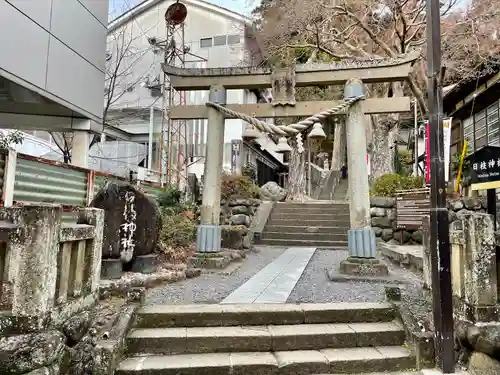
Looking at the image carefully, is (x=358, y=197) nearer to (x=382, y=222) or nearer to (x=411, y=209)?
(x=411, y=209)

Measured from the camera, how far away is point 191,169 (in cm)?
1934

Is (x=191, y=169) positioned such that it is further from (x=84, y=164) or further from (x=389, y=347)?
(x=389, y=347)

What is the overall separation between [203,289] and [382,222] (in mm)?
9127

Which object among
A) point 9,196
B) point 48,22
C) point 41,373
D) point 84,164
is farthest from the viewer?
point 84,164

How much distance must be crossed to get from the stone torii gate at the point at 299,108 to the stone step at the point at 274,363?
10.7ft

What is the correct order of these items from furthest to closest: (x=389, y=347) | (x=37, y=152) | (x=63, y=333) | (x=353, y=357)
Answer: (x=37, y=152) → (x=389, y=347) → (x=353, y=357) → (x=63, y=333)

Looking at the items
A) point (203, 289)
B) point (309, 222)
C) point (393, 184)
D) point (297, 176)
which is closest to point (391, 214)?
point (393, 184)

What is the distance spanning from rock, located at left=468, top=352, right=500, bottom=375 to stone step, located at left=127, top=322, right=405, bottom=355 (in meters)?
0.69

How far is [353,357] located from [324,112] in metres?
4.82

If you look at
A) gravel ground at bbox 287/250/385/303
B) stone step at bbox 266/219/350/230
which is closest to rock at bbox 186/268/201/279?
gravel ground at bbox 287/250/385/303

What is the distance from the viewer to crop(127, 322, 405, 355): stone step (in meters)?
3.77

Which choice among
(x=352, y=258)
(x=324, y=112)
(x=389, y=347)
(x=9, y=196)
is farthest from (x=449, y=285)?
(x=9, y=196)

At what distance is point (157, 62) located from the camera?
63.8ft

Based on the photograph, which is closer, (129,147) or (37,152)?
(37,152)
